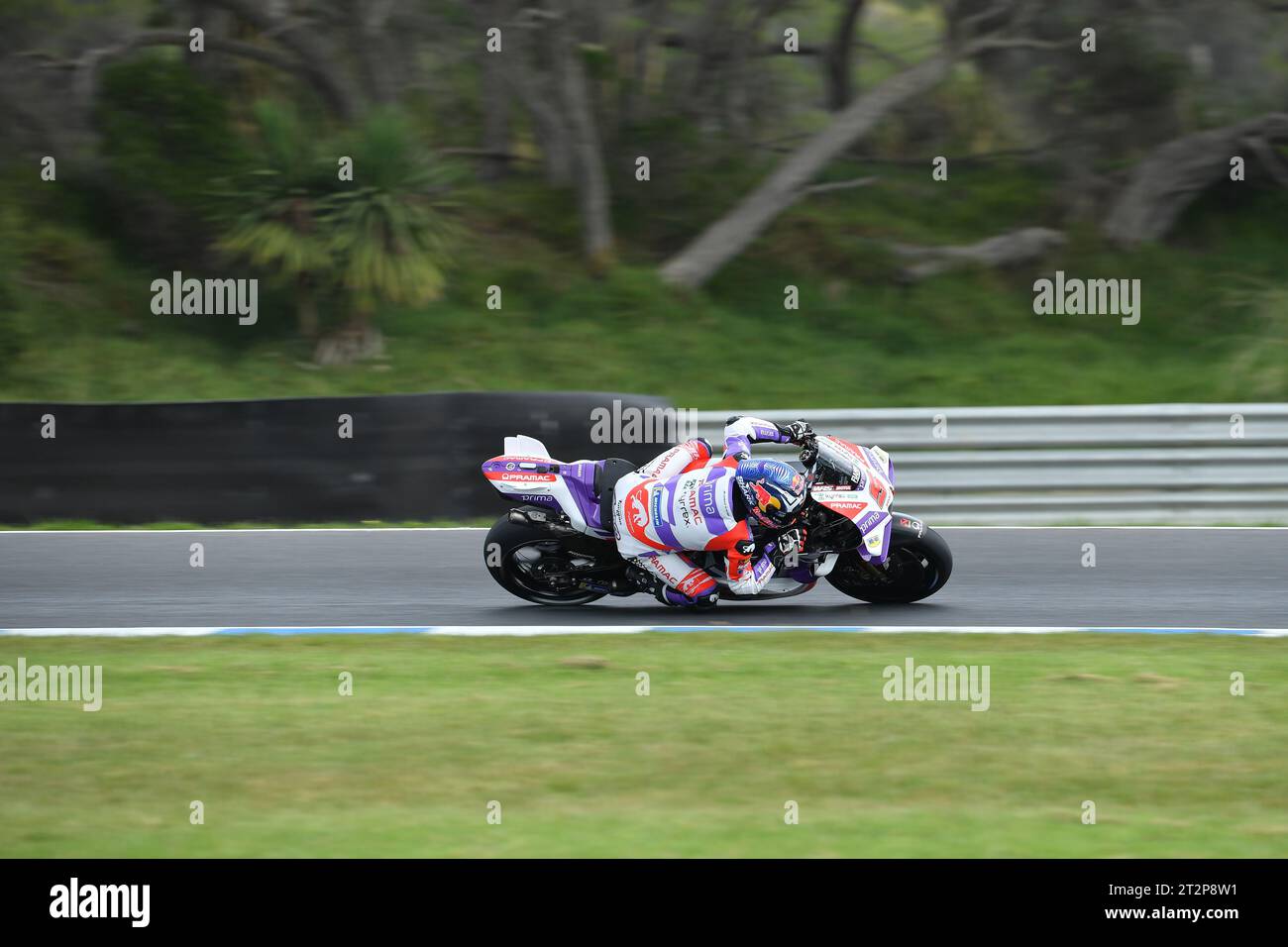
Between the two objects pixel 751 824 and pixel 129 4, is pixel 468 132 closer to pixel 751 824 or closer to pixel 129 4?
pixel 129 4

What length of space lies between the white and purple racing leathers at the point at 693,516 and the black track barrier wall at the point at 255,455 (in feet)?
11.6

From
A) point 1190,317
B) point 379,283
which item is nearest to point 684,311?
point 379,283

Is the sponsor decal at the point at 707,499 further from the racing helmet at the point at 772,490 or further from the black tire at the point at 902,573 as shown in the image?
the black tire at the point at 902,573

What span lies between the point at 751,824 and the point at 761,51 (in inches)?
645

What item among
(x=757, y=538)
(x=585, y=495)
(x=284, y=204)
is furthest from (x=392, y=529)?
(x=284, y=204)

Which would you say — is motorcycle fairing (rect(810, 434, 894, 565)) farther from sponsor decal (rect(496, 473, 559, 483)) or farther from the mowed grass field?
sponsor decal (rect(496, 473, 559, 483))

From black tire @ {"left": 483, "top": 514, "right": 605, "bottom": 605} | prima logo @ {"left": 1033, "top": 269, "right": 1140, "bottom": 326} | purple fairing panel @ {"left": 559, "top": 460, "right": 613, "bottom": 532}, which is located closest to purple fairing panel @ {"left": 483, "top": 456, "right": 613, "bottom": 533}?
purple fairing panel @ {"left": 559, "top": 460, "right": 613, "bottom": 532}

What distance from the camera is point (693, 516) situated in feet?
28.1

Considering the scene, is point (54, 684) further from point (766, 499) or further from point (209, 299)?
point (209, 299)

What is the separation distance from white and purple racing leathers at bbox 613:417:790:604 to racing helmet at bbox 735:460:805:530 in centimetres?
7

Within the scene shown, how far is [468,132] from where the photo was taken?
20703mm

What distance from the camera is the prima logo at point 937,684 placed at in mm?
6891

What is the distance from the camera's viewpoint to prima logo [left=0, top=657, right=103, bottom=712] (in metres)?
7.04

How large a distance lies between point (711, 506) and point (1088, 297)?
1097 cm
